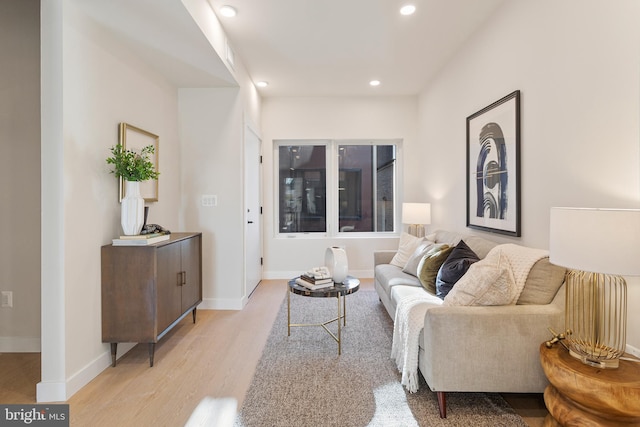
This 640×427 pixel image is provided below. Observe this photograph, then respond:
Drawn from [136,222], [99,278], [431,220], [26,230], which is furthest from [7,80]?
[431,220]

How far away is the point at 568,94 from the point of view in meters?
1.94

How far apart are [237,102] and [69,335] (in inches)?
101

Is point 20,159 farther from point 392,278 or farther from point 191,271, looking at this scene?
point 392,278

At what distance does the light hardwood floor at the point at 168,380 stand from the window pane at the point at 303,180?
226cm

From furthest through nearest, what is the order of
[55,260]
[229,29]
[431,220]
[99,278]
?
[431,220] → [229,29] → [99,278] → [55,260]

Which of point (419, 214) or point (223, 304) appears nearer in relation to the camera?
point (223, 304)

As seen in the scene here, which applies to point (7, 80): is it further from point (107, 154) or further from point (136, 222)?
point (136, 222)

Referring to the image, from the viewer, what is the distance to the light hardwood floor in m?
1.77

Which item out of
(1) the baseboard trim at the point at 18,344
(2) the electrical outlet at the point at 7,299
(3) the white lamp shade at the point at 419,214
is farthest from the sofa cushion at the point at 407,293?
(2) the electrical outlet at the point at 7,299

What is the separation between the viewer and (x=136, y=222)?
2.31 metres

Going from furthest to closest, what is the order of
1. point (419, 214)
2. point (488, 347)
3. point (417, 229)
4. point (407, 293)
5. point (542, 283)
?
point (417, 229) < point (419, 214) < point (407, 293) < point (542, 283) < point (488, 347)

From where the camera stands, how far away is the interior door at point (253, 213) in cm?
400

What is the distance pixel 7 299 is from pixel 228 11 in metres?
2.82

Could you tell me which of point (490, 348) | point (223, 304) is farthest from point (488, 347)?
point (223, 304)
